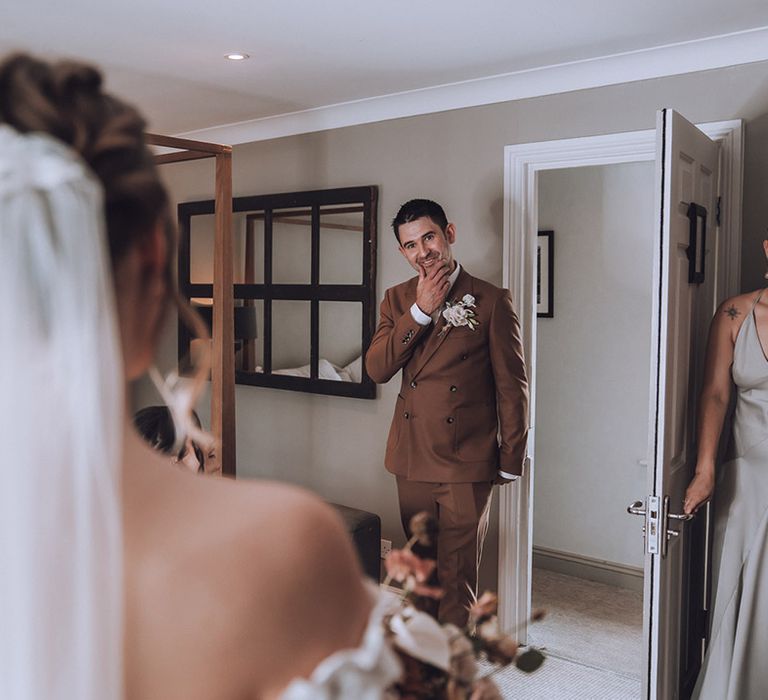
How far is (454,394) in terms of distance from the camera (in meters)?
3.12

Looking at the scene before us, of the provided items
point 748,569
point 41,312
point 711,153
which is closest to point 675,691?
point 748,569

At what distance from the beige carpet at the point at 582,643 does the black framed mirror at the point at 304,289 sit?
1.37 m

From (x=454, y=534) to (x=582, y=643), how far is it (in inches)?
38.0

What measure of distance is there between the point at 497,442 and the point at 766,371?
105cm

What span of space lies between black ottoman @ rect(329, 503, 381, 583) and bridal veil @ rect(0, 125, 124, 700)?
296 cm

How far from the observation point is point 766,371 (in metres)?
2.54

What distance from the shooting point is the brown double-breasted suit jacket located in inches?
122

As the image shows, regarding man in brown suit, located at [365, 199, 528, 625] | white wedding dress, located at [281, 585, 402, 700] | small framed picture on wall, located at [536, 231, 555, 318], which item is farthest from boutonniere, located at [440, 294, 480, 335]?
white wedding dress, located at [281, 585, 402, 700]

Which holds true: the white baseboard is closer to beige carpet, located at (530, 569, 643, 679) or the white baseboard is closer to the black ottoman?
beige carpet, located at (530, 569, 643, 679)

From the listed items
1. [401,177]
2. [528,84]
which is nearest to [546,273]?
[401,177]

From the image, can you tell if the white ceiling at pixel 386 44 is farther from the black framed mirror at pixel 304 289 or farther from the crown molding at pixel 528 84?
the black framed mirror at pixel 304 289

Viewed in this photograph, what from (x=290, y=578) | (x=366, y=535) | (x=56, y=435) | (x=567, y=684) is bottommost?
(x=567, y=684)

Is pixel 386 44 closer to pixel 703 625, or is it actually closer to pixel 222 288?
Result: pixel 222 288

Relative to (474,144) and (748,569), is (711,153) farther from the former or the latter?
(748,569)
